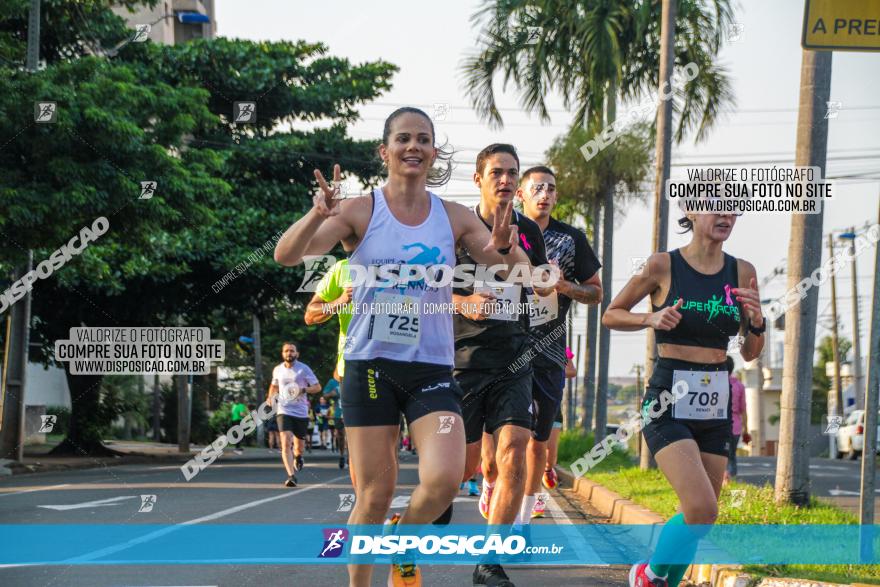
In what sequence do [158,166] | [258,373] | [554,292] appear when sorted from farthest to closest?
[258,373] < [158,166] < [554,292]

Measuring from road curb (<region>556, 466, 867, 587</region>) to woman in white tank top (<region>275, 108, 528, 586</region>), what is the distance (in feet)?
6.75

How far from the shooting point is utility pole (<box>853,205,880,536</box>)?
7277 millimetres

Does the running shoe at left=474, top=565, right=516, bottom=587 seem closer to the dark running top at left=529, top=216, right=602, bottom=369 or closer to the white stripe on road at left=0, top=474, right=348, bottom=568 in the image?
the dark running top at left=529, top=216, right=602, bottom=369

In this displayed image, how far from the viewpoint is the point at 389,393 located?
5320 millimetres

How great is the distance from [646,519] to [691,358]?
403 cm

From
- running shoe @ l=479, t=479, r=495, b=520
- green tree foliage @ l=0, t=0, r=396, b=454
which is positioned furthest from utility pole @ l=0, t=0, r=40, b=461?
running shoe @ l=479, t=479, r=495, b=520

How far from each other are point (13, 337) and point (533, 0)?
36.8 feet

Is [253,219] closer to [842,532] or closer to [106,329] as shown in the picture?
[106,329]

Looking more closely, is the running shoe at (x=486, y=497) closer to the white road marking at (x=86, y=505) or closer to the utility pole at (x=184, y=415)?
the white road marking at (x=86, y=505)

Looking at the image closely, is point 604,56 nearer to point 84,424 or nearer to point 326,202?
point 84,424

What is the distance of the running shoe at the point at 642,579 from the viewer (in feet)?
19.4

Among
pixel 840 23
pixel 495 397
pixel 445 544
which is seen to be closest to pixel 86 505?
pixel 445 544

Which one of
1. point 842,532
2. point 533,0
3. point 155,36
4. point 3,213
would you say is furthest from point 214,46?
point 842,532

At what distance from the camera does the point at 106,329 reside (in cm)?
3084
